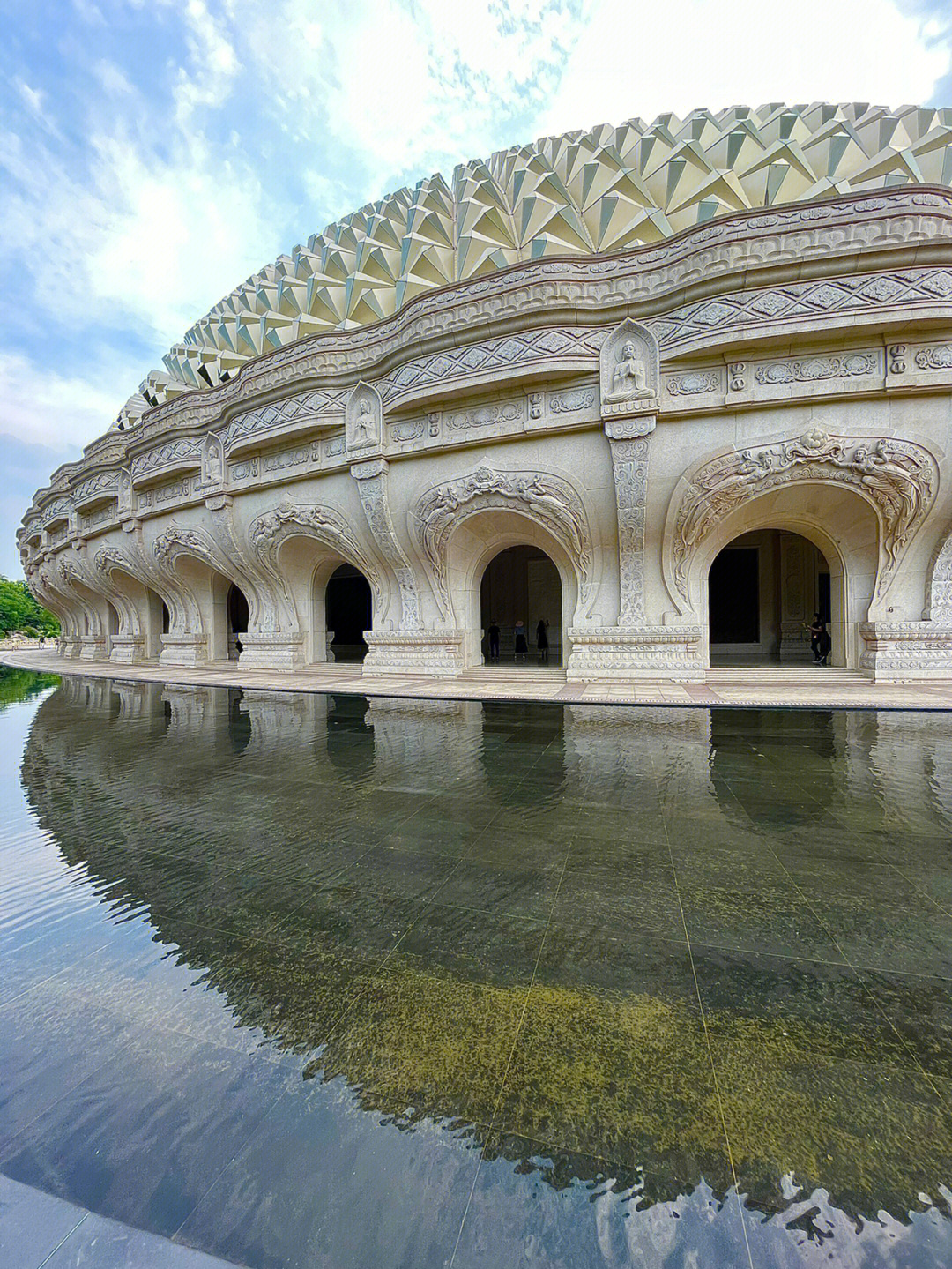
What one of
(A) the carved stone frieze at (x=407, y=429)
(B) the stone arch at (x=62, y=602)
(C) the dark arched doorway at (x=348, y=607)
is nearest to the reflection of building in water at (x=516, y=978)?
(A) the carved stone frieze at (x=407, y=429)

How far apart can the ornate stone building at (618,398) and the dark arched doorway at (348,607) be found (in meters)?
7.05

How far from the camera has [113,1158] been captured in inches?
48.2

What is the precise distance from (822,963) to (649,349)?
9.76 metres

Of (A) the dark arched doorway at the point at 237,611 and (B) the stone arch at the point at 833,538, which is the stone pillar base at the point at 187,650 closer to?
(A) the dark arched doorway at the point at 237,611

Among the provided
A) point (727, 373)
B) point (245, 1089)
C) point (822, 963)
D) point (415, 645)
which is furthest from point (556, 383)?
point (245, 1089)

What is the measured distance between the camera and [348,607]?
21.5 m

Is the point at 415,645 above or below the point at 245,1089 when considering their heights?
above

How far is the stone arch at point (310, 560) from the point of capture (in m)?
12.0

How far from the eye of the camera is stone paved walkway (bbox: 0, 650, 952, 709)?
24.0ft

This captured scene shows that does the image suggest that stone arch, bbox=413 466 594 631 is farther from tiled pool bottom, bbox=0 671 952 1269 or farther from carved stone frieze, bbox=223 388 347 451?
tiled pool bottom, bbox=0 671 952 1269

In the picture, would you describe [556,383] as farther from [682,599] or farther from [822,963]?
[822,963]

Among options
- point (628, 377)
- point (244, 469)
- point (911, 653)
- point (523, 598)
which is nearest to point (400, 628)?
point (244, 469)

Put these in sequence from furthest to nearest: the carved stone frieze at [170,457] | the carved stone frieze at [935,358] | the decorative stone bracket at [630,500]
Answer: the carved stone frieze at [170,457], the decorative stone bracket at [630,500], the carved stone frieze at [935,358]

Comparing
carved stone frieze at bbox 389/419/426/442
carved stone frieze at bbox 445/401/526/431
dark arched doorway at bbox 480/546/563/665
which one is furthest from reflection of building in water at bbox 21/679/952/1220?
dark arched doorway at bbox 480/546/563/665
